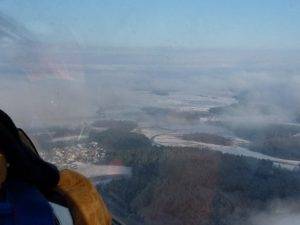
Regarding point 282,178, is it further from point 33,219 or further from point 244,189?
point 33,219

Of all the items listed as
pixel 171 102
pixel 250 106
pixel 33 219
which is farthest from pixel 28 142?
pixel 250 106

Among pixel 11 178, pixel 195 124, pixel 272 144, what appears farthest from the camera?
pixel 195 124

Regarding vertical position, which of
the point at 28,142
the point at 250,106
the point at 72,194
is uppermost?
the point at 28,142

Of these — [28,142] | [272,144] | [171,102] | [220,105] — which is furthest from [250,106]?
[28,142]

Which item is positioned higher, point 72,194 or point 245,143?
point 72,194

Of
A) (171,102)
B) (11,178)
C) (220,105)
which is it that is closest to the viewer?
(11,178)

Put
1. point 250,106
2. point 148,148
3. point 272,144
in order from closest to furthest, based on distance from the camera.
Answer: point 148,148 → point 272,144 → point 250,106

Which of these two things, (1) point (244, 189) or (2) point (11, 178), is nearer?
(2) point (11, 178)

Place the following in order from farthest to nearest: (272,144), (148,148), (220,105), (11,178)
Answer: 1. (220,105)
2. (272,144)
3. (148,148)
4. (11,178)

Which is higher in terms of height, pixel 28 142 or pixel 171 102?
pixel 28 142

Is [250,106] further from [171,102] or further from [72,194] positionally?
[72,194]
